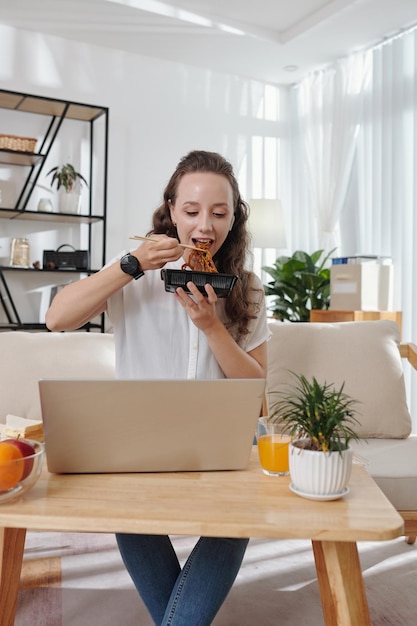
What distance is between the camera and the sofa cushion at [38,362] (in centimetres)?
225

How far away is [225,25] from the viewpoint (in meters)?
4.39

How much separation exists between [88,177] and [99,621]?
→ 11.3 ft

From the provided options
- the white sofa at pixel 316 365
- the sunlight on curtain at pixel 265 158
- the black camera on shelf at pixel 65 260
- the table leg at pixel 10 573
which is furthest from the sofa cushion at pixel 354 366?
the sunlight on curtain at pixel 265 158

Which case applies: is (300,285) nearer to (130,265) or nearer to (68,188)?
(68,188)

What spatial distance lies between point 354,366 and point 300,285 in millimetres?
2253

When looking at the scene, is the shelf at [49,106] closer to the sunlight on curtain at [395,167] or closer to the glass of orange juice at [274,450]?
the sunlight on curtain at [395,167]

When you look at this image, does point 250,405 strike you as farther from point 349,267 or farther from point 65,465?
point 349,267

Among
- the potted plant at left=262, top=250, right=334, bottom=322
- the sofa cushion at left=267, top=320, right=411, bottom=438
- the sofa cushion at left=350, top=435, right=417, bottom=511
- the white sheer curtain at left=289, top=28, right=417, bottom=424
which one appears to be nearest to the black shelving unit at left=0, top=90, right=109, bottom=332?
the potted plant at left=262, top=250, right=334, bottom=322

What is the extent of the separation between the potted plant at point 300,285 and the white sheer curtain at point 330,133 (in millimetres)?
353

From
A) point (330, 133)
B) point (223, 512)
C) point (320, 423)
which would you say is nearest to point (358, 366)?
point (320, 423)

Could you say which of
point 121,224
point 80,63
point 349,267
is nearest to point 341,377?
point 349,267

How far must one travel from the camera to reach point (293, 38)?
4.55 m

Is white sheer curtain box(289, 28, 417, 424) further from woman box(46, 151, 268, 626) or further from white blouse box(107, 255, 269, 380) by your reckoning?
white blouse box(107, 255, 269, 380)

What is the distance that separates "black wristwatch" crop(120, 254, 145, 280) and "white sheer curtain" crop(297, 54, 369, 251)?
3.79m
